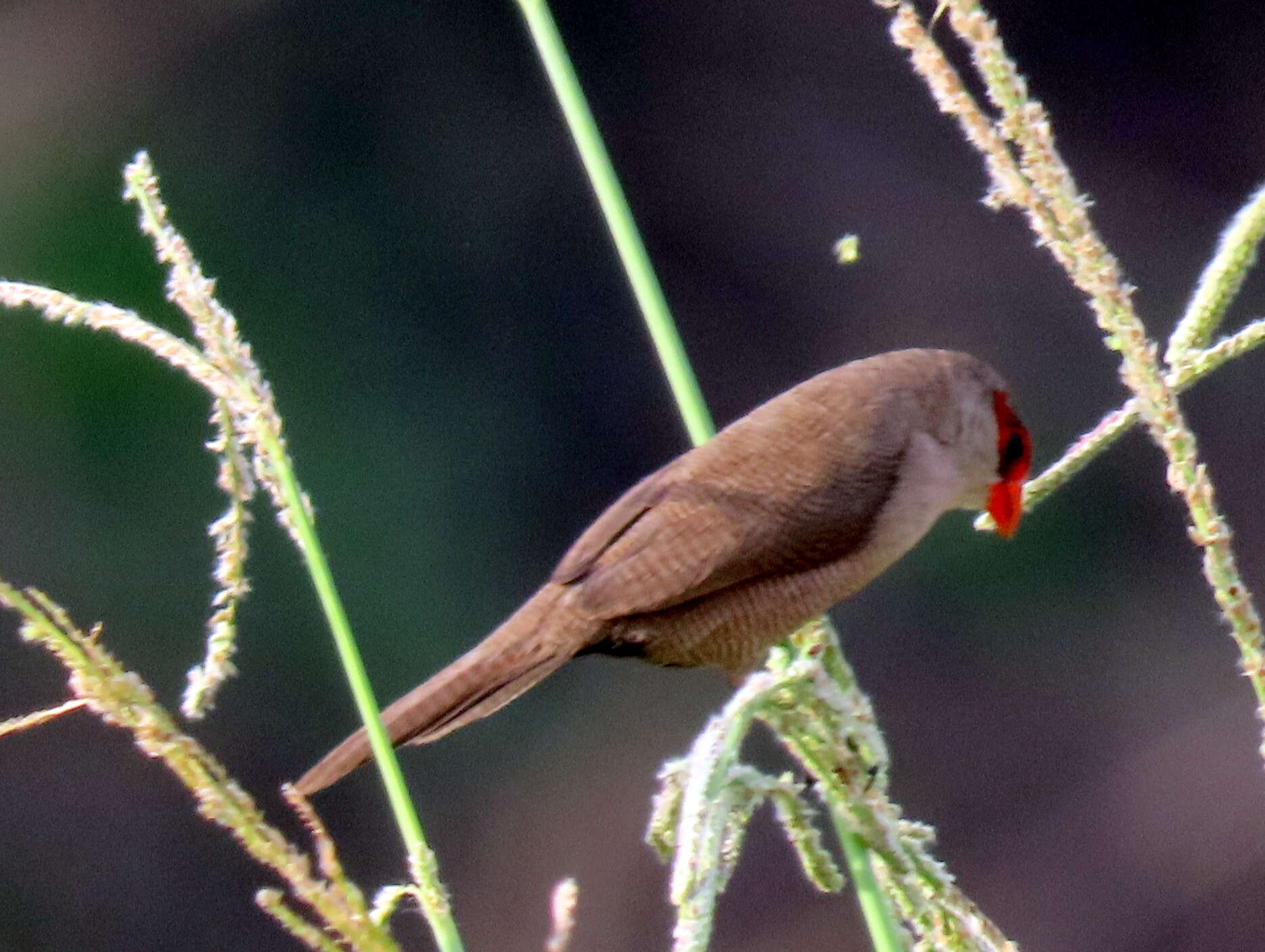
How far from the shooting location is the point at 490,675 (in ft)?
4.75

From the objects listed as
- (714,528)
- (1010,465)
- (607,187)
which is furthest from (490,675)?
(1010,465)

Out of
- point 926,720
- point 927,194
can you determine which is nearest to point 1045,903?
point 926,720

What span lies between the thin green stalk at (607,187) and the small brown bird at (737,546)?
0.38m

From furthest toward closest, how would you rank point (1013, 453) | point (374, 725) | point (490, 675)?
1. point (1013, 453)
2. point (490, 675)
3. point (374, 725)

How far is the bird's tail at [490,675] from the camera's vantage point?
4.44 ft

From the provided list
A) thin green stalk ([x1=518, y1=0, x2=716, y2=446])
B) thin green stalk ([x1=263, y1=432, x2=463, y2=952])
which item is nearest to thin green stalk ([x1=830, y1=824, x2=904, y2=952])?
thin green stalk ([x1=263, y1=432, x2=463, y2=952])

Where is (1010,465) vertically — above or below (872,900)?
above

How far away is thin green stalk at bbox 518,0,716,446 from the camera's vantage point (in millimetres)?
1007

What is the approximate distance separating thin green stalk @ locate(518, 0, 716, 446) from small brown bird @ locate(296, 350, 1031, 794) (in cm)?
38

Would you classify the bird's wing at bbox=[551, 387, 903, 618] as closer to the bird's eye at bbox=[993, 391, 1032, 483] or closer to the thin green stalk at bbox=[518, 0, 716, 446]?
the bird's eye at bbox=[993, 391, 1032, 483]

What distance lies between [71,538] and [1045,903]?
5.56ft

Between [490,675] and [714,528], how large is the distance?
0.97ft

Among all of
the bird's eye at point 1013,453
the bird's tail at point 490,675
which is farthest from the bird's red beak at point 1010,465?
the bird's tail at point 490,675

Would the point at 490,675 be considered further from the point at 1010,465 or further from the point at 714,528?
the point at 1010,465
